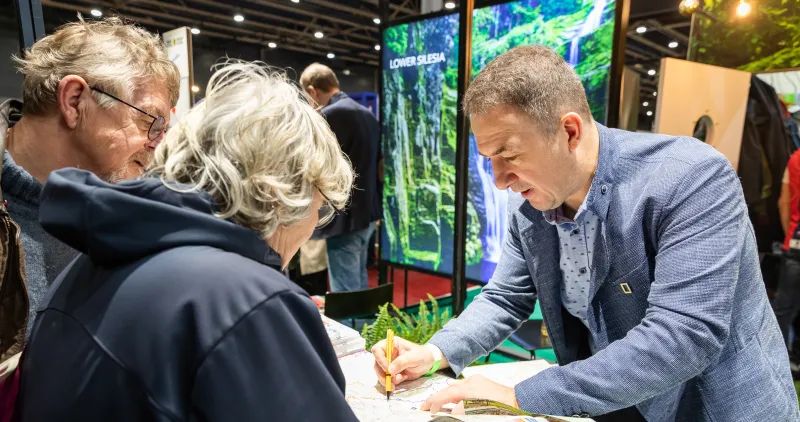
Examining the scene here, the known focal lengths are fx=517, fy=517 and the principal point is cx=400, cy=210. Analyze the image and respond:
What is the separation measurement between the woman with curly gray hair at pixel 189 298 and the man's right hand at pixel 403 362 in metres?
0.62

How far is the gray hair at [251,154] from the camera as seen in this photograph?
32.7 inches

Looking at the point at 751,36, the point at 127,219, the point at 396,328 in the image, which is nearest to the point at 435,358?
the point at 396,328

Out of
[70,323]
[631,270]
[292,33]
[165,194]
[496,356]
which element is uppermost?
[292,33]

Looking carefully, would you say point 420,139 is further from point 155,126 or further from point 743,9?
point 743,9

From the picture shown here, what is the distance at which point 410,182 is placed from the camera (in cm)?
404

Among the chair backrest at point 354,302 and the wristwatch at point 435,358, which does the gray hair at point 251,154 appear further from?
the chair backrest at point 354,302

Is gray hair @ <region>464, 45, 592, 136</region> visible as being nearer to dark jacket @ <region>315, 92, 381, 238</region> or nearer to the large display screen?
the large display screen

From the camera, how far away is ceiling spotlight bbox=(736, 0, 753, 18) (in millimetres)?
4254

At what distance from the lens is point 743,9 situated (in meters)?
4.28

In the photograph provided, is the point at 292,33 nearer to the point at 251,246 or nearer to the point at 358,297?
the point at 358,297

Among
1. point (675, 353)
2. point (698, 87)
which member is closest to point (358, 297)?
point (675, 353)

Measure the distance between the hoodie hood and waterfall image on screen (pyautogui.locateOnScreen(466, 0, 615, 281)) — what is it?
7.37ft

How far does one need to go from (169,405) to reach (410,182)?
135 inches

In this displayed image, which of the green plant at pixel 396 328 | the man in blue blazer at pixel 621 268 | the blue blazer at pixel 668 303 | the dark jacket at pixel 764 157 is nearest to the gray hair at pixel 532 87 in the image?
the man in blue blazer at pixel 621 268
